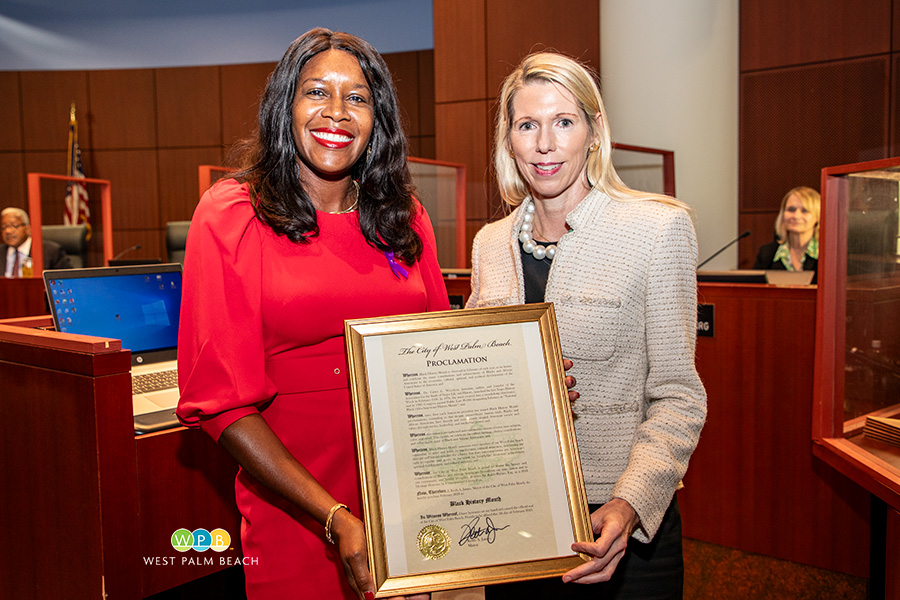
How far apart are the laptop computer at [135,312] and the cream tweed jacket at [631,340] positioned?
4.29 feet

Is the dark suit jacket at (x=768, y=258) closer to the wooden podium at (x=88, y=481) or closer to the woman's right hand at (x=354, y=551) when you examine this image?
the wooden podium at (x=88, y=481)

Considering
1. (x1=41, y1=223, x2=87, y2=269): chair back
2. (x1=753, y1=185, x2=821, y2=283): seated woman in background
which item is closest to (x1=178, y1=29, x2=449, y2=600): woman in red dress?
(x1=753, y1=185, x2=821, y2=283): seated woman in background

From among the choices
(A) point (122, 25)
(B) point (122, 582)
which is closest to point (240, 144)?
(B) point (122, 582)

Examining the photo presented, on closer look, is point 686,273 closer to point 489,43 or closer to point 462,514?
point 462,514

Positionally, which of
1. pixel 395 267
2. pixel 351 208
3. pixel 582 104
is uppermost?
pixel 582 104

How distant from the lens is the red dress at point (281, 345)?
1.12m

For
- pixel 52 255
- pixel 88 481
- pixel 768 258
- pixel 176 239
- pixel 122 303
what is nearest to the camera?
pixel 88 481

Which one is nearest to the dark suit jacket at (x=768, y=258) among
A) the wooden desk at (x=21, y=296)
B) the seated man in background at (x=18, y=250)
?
the wooden desk at (x=21, y=296)

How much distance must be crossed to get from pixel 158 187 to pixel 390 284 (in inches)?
361

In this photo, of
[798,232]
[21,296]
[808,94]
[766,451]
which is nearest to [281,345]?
[766,451]

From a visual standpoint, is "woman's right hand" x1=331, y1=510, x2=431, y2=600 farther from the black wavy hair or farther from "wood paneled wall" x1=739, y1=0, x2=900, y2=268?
"wood paneled wall" x1=739, y1=0, x2=900, y2=268

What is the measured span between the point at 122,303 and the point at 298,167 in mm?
1351

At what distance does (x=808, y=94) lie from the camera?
5918 millimetres

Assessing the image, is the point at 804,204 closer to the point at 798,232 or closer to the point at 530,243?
the point at 798,232
